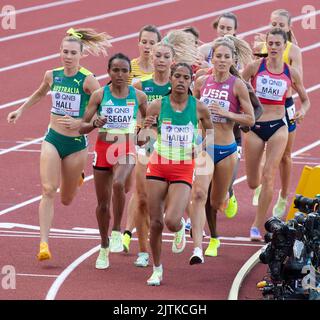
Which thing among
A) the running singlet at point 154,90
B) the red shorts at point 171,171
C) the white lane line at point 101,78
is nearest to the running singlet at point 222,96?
the running singlet at point 154,90

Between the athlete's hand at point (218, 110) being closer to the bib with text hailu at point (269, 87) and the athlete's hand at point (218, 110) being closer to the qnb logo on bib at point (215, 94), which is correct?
the qnb logo on bib at point (215, 94)

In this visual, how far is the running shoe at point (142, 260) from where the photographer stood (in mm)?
12711

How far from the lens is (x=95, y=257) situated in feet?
42.7

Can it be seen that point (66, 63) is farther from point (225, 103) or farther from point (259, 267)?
point (259, 267)

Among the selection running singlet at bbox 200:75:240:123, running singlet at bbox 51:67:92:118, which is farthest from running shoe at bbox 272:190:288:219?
running singlet at bbox 51:67:92:118

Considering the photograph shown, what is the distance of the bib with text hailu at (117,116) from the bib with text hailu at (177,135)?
0.60 m

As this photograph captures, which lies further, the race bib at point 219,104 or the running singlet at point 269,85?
the running singlet at point 269,85

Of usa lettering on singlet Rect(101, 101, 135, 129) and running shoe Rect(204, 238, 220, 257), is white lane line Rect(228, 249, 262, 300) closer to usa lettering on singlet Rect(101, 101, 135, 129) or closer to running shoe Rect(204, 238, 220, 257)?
running shoe Rect(204, 238, 220, 257)

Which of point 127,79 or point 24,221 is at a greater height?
point 127,79

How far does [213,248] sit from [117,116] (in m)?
1.77

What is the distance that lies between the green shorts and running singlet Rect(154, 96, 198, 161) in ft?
3.74
